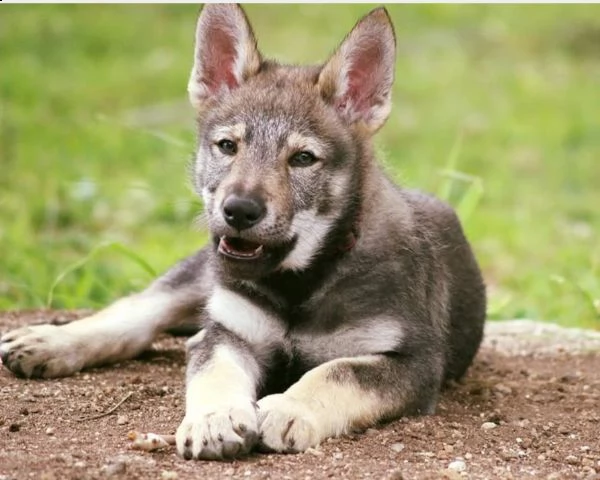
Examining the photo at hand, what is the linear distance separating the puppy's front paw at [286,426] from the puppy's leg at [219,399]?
44 mm

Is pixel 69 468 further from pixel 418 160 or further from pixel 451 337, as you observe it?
pixel 418 160

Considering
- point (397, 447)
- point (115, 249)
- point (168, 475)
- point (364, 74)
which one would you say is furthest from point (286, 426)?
point (115, 249)

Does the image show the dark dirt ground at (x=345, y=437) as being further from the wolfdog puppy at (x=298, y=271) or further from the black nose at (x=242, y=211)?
the black nose at (x=242, y=211)

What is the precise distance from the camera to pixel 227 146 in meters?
4.78

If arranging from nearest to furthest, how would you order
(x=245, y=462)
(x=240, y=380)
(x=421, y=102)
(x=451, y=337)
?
(x=245, y=462)
(x=240, y=380)
(x=451, y=337)
(x=421, y=102)

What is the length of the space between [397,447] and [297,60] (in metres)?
9.32

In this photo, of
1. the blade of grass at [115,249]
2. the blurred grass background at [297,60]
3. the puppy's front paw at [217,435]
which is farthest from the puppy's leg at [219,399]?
the blade of grass at [115,249]

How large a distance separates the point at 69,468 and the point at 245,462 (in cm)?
60

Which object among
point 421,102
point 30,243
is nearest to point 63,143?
point 30,243

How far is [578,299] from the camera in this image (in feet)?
25.7

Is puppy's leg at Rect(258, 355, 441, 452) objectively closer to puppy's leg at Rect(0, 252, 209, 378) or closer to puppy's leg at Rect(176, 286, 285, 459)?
puppy's leg at Rect(176, 286, 285, 459)

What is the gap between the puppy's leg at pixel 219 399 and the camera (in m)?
4.01

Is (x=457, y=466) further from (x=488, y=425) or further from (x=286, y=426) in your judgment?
(x=488, y=425)

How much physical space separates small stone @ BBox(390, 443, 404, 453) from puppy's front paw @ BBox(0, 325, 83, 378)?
169cm
